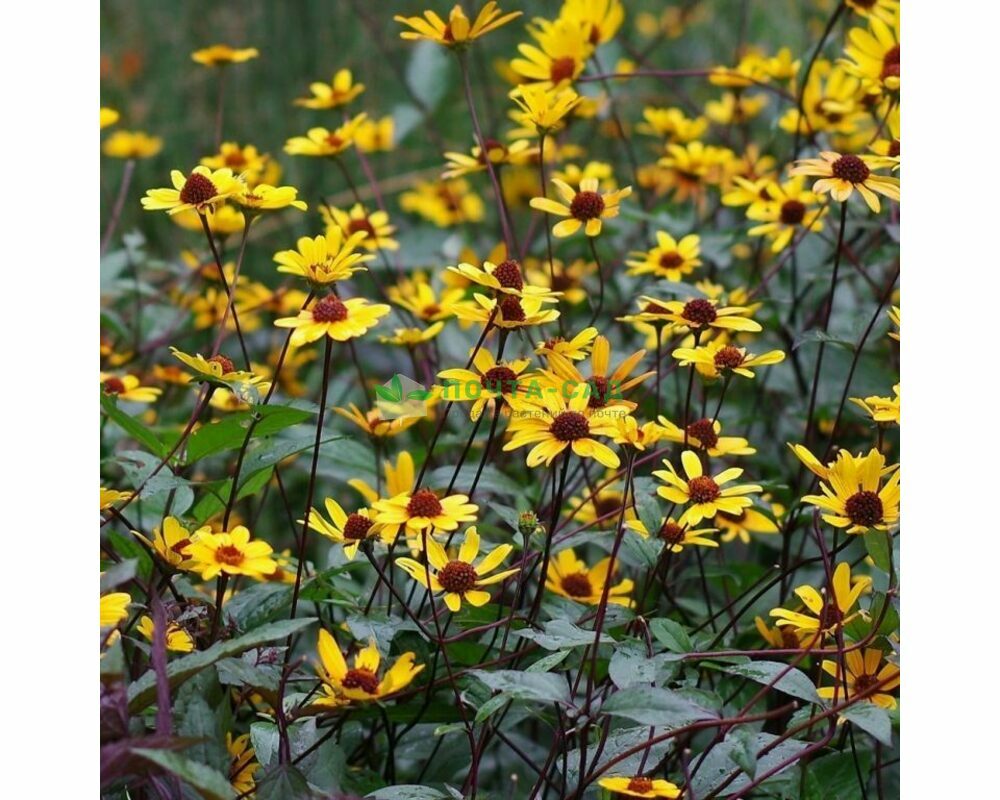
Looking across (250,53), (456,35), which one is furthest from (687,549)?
(250,53)

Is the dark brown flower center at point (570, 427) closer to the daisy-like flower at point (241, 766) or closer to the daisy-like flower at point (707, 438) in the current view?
the daisy-like flower at point (707, 438)

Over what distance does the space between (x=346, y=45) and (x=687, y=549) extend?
1.56 m

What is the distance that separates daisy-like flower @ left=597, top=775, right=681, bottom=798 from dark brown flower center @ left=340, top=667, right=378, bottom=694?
0.12m

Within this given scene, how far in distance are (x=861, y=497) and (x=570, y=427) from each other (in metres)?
0.16

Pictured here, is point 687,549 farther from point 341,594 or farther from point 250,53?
point 250,53

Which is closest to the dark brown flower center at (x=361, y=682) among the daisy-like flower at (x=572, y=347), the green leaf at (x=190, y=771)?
the green leaf at (x=190, y=771)

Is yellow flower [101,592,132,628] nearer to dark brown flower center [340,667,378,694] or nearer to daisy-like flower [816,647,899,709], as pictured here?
dark brown flower center [340,667,378,694]

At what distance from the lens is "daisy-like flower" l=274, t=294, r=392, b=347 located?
655mm

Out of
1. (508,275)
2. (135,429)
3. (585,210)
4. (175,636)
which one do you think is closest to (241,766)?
(175,636)

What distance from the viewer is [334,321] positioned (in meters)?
0.67

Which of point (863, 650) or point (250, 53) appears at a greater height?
point (250, 53)

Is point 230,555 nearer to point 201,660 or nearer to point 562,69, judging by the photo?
point 201,660

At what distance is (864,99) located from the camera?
1.05 meters

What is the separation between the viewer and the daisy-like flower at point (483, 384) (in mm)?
693
